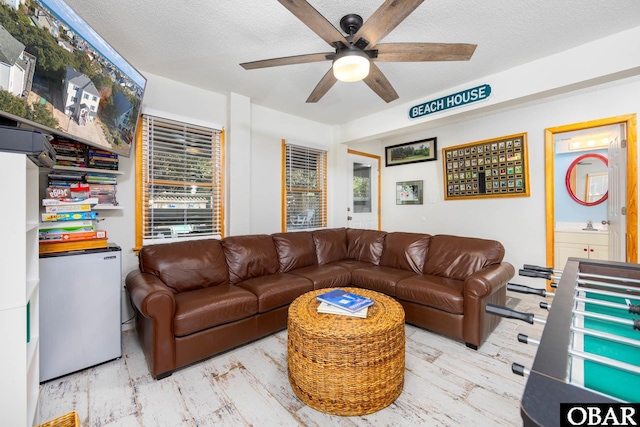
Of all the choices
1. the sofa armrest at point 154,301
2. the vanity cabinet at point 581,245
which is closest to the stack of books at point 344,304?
the sofa armrest at point 154,301

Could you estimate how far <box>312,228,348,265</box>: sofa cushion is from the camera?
352 centimetres

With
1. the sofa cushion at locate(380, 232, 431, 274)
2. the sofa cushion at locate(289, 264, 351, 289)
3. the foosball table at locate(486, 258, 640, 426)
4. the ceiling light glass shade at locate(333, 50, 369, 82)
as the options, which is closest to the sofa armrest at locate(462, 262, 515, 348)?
the sofa cushion at locate(380, 232, 431, 274)

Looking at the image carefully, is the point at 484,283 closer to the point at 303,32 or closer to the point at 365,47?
the point at 365,47

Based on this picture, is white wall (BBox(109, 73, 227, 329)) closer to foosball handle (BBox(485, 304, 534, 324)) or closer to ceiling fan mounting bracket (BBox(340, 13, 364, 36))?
ceiling fan mounting bracket (BBox(340, 13, 364, 36))

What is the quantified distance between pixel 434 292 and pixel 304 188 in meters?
2.50

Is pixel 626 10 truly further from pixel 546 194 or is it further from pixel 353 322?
pixel 353 322

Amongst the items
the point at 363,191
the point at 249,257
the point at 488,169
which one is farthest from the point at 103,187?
the point at 488,169

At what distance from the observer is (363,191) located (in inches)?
199

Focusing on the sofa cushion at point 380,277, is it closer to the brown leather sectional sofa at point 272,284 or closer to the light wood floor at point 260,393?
the brown leather sectional sofa at point 272,284

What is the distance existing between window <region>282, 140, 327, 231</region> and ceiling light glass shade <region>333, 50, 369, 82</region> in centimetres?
222

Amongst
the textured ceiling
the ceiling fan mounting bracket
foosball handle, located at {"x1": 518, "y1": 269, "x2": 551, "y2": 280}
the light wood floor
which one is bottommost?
the light wood floor

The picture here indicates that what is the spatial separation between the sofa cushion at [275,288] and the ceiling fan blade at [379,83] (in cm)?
189

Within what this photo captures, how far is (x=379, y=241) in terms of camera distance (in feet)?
11.7

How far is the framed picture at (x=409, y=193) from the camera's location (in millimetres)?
4688
